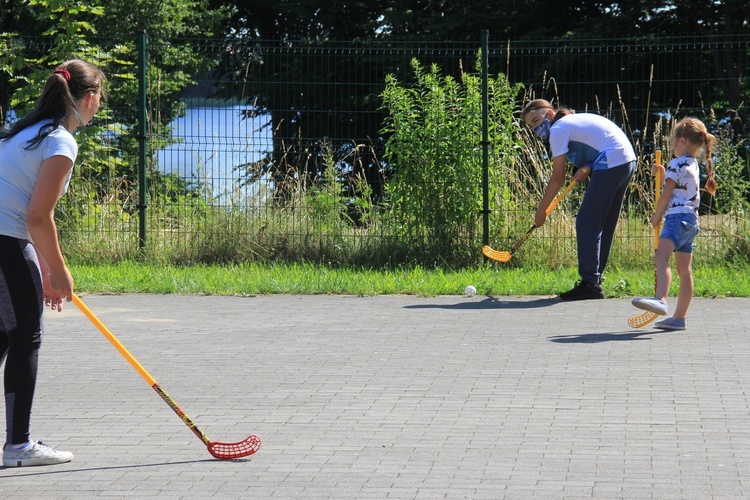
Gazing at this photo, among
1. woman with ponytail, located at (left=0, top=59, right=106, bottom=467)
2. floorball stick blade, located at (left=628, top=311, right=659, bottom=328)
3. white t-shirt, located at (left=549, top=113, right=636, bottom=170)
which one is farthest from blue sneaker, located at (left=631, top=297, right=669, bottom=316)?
woman with ponytail, located at (left=0, top=59, right=106, bottom=467)

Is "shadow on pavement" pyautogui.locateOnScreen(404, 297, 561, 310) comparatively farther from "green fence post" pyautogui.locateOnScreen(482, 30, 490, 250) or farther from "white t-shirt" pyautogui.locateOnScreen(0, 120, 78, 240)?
"white t-shirt" pyautogui.locateOnScreen(0, 120, 78, 240)

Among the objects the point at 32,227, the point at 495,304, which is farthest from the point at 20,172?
the point at 495,304

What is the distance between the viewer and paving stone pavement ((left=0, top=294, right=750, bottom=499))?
15.2 feet

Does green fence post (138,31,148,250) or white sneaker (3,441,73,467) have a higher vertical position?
green fence post (138,31,148,250)

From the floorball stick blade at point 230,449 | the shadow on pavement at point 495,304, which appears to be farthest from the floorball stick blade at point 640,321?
the floorball stick blade at point 230,449

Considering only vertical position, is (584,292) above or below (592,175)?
below

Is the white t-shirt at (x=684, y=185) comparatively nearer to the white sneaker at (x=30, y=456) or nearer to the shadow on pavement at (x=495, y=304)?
the shadow on pavement at (x=495, y=304)

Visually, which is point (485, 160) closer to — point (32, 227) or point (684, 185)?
point (684, 185)

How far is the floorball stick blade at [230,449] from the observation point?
495 cm

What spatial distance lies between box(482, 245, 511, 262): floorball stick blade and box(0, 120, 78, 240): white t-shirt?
23.8 feet

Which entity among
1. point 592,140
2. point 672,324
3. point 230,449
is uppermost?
point 592,140

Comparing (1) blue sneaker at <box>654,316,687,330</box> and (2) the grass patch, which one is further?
(2) the grass patch

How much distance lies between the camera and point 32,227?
462 cm

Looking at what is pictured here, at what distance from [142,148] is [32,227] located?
8066 millimetres
